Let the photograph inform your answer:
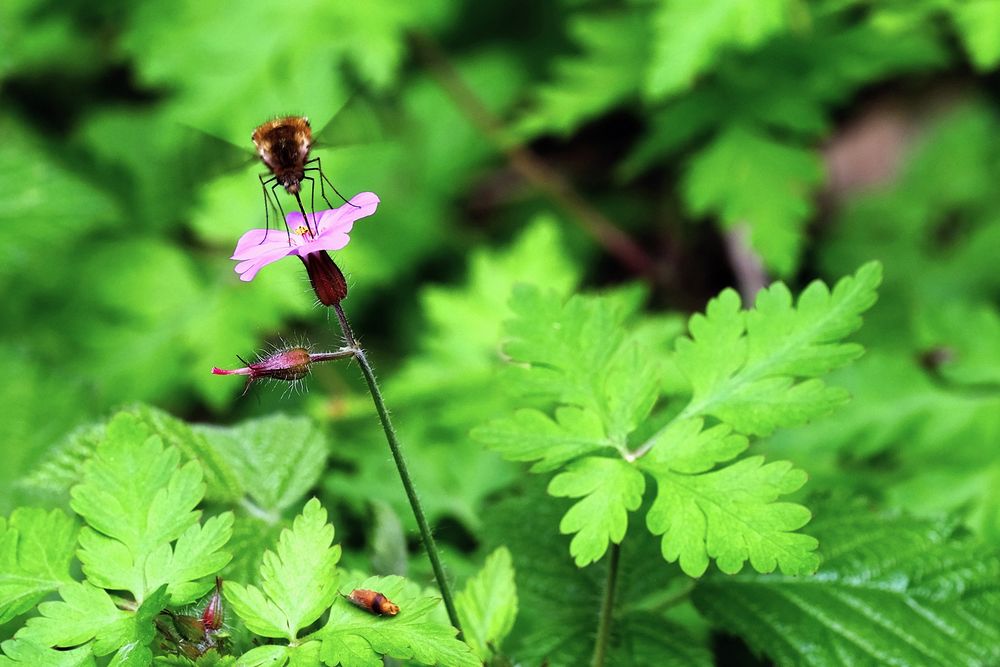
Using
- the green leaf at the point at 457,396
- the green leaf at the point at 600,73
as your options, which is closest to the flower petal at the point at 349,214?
the green leaf at the point at 457,396

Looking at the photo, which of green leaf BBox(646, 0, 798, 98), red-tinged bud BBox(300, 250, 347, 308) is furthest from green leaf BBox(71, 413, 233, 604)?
green leaf BBox(646, 0, 798, 98)

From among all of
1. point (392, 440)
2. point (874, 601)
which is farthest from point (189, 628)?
point (874, 601)

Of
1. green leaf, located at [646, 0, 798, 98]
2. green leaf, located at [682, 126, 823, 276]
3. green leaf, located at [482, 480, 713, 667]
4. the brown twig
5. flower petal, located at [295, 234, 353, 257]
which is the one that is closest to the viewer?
flower petal, located at [295, 234, 353, 257]

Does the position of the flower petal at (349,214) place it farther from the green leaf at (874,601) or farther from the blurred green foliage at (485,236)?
the green leaf at (874,601)

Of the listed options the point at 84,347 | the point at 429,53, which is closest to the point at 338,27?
the point at 429,53

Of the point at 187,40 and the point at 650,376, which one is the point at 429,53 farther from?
the point at 650,376

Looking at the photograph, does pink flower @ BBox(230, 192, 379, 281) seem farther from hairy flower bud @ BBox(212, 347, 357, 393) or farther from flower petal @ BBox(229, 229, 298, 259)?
hairy flower bud @ BBox(212, 347, 357, 393)

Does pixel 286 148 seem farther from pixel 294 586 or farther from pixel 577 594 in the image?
pixel 577 594
